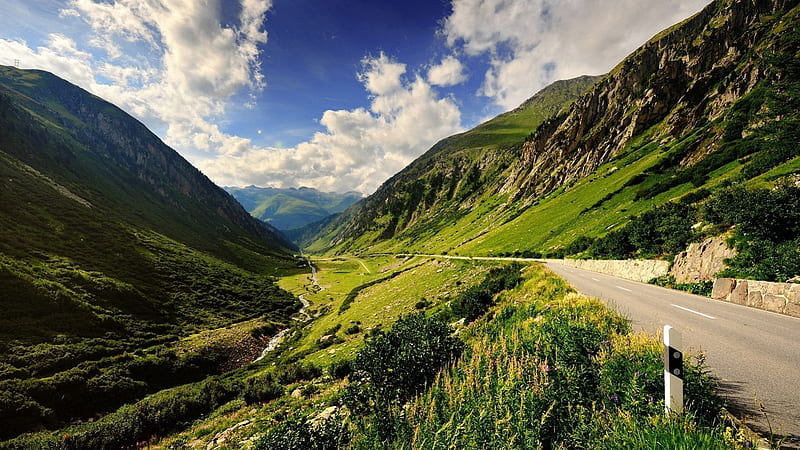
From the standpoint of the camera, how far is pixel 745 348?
8602mm

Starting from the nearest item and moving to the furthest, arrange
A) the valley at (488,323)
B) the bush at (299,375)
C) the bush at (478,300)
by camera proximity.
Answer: the valley at (488,323) → the bush at (478,300) → the bush at (299,375)

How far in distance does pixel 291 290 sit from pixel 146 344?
162 ft

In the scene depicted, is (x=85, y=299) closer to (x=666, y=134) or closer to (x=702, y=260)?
(x=702, y=260)

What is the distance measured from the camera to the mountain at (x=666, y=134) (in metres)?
35.5

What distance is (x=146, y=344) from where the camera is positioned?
135ft

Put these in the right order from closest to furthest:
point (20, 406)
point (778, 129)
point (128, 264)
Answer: point (20, 406), point (778, 129), point (128, 264)

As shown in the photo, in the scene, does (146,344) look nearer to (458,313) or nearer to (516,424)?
(458,313)

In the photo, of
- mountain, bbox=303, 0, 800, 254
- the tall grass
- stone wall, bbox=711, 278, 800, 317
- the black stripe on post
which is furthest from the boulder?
the black stripe on post

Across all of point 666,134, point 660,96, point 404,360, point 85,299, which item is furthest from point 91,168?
point 660,96

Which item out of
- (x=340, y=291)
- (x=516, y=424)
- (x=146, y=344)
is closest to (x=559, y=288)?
(x=516, y=424)

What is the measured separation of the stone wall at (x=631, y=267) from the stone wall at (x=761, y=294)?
7639mm

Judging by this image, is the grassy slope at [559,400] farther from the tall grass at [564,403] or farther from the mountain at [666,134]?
the mountain at [666,134]

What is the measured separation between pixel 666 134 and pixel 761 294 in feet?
285

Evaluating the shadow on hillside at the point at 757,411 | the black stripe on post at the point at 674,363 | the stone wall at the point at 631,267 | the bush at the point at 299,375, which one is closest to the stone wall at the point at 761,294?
the stone wall at the point at 631,267
